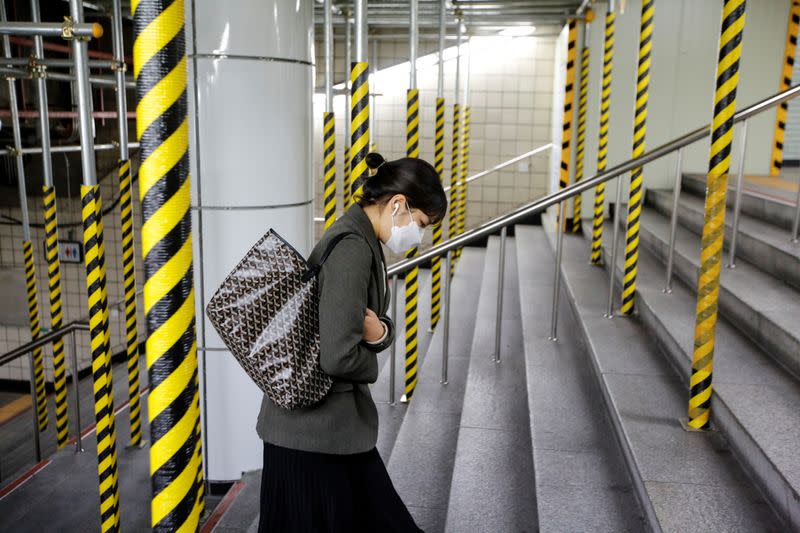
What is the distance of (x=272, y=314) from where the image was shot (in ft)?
5.75

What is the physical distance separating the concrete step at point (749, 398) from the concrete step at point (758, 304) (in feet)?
0.19

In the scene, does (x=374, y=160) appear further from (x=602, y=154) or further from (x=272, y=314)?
(x=602, y=154)

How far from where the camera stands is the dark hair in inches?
76.9

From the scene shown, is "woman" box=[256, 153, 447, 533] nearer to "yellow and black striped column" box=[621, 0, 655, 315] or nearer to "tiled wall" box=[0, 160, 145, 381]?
"yellow and black striped column" box=[621, 0, 655, 315]

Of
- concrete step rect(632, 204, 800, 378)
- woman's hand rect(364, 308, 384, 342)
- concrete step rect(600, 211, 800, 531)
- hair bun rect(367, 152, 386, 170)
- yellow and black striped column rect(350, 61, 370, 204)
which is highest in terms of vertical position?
yellow and black striped column rect(350, 61, 370, 204)

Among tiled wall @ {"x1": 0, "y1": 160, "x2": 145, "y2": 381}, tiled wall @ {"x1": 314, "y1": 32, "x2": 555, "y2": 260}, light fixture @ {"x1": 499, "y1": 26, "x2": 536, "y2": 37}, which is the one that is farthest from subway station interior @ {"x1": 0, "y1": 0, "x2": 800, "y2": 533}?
tiled wall @ {"x1": 314, "y1": 32, "x2": 555, "y2": 260}

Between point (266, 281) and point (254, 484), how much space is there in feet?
9.32

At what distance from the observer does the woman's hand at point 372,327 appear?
1845 mm

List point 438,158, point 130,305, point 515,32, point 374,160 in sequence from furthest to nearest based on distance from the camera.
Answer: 1. point 515,32
2. point 438,158
3. point 130,305
4. point 374,160

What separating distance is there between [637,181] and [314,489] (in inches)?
140

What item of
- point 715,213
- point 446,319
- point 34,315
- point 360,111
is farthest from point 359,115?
point 34,315

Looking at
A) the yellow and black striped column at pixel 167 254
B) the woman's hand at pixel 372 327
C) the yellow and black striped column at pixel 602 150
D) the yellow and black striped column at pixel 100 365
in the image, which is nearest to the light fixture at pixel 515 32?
the yellow and black striped column at pixel 602 150

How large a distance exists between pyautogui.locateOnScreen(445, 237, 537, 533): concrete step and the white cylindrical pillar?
148 centimetres

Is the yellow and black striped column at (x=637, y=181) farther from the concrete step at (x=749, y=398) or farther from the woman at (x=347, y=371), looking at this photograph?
the woman at (x=347, y=371)
